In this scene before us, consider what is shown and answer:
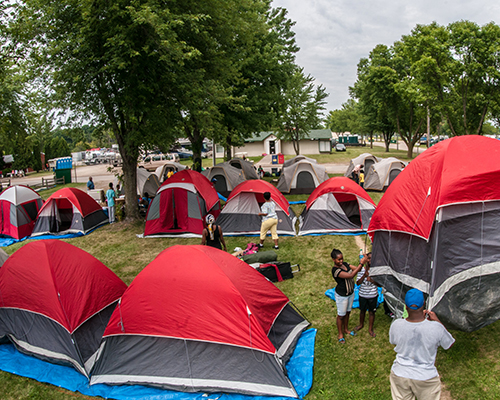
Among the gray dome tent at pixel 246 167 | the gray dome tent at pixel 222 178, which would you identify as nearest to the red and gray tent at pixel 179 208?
the gray dome tent at pixel 222 178

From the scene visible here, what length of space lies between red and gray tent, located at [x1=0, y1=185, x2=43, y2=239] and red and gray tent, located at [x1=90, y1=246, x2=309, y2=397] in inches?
386

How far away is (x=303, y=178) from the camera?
17.7 metres

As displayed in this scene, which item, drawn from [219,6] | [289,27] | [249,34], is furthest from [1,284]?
[289,27]

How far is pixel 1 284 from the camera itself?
5930 millimetres

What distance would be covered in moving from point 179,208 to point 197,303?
7339 millimetres

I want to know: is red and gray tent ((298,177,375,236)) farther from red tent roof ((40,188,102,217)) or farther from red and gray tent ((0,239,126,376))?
red tent roof ((40,188,102,217))

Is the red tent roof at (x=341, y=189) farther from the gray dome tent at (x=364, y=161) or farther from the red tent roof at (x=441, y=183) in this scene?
the gray dome tent at (x=364, y=161)

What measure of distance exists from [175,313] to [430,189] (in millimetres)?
4060

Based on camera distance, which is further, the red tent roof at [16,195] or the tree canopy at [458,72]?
the tree canopy at [458,72]

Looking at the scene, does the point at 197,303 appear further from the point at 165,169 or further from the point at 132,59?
the point at 165,169

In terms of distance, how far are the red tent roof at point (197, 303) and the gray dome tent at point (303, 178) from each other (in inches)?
497

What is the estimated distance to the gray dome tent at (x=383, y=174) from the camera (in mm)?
17422

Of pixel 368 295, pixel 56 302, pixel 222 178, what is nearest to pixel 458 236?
pixel 368 295

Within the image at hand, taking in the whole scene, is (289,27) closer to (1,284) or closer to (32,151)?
(1,284)
